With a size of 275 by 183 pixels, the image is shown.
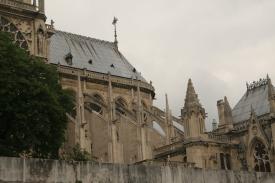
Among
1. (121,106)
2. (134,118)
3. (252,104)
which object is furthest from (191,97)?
(121,106)

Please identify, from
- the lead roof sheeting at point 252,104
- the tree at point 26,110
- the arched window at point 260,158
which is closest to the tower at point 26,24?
the tree at point 26,110

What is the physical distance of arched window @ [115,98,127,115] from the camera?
152ft

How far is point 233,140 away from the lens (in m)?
39.0

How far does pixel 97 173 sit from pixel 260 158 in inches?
836

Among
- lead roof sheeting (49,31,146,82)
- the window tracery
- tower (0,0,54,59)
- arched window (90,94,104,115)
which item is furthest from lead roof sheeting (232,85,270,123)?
the window tracery

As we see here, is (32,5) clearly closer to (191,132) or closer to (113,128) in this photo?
(113,128)

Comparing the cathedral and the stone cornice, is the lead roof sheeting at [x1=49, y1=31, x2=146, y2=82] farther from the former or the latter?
the stone cornice

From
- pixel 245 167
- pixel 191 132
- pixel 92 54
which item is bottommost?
pixel 245 167

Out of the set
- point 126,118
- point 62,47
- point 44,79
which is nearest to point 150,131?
point 126,118

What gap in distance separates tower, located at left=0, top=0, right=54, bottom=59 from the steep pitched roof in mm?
14937

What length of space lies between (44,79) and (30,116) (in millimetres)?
3918

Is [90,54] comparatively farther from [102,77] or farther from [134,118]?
[134,118]

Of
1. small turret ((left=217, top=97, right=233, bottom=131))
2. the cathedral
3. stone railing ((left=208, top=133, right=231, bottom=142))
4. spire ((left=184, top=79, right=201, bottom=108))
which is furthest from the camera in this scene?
small turret ((left=217, top=97, right=233, bottom=131))

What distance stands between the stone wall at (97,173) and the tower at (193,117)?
1417 centimetres
